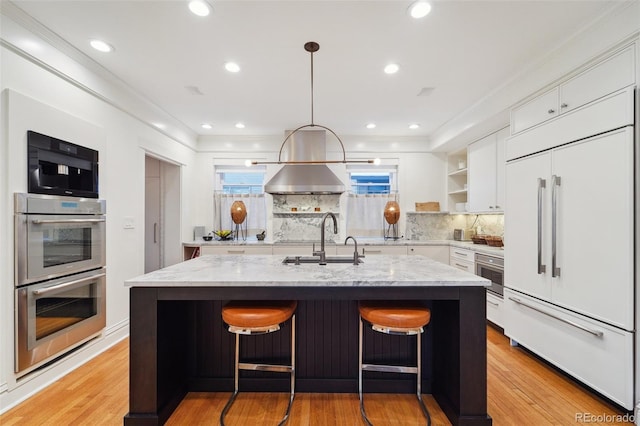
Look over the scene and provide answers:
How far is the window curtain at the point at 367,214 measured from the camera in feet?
16.3

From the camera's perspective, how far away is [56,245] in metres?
2.22

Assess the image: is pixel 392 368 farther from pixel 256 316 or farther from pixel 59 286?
pixel 59 286

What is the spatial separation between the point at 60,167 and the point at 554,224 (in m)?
3.83

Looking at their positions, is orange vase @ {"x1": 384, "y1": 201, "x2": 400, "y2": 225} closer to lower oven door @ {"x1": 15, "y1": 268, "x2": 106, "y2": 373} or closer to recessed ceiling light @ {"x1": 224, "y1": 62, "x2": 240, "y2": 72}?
recessed ceiling light @ {"x1": 224, "y1": 62, "x2": 240, "y2": 72}

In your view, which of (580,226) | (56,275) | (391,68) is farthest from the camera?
(391,68)

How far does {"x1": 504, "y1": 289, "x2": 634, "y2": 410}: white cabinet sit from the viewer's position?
1.78m

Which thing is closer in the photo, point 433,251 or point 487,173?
point 487,173

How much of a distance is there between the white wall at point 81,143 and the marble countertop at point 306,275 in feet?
3.57

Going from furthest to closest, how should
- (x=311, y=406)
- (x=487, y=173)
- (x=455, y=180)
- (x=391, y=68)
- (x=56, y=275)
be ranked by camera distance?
(x=455, y=180) < (x=487, y=173) < (x=391, y=68) < (x=56, y=275) < (x=311, y=406)

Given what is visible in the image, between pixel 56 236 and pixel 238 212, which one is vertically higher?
pixel 238 212

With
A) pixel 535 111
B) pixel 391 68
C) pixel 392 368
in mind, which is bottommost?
pixel 392 368

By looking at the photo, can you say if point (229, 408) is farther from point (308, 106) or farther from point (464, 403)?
point (308, 106)

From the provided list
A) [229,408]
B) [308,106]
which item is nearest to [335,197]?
[308,106]

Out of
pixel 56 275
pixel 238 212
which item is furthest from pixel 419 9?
pixel 238 212
